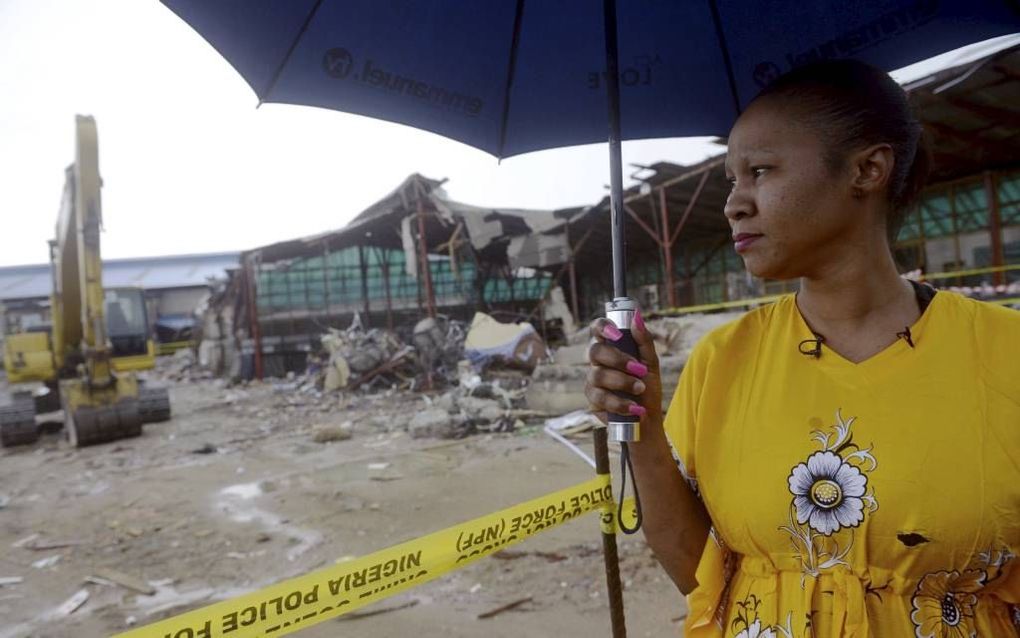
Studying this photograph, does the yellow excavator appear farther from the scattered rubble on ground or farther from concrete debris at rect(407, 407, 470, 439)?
concrete debris at rect(407, 407, 470, 439)

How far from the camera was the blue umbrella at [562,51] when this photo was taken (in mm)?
1629

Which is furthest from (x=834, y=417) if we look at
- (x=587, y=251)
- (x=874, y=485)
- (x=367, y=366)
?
(x=587, y=251)

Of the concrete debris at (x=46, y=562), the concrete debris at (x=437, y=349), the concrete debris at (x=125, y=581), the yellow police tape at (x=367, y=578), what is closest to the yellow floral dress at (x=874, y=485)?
the yellow police tape at (x=367, y=578)

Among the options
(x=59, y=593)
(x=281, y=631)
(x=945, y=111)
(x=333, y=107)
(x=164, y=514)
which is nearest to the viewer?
(x=281, y=631)

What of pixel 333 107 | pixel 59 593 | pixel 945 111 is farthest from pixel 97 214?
pixel 945 111

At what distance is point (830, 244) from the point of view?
1219 millimetres

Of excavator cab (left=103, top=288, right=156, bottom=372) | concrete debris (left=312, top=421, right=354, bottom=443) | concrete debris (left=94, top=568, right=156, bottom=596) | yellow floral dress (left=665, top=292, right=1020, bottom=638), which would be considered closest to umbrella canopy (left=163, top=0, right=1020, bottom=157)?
yellow floral dress (left=665, top=292, right=1020, bottom=638)

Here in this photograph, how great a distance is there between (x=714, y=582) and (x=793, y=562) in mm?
197

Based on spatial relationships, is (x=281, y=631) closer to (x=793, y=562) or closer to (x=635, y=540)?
(x=793, y=562)

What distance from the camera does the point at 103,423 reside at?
10039 millimetres

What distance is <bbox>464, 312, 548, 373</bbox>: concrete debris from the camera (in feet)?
44.1

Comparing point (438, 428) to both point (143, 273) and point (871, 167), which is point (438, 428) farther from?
point (143, 273)

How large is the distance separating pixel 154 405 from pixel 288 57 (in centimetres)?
1301

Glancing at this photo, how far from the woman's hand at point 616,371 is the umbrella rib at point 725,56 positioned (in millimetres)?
1093
